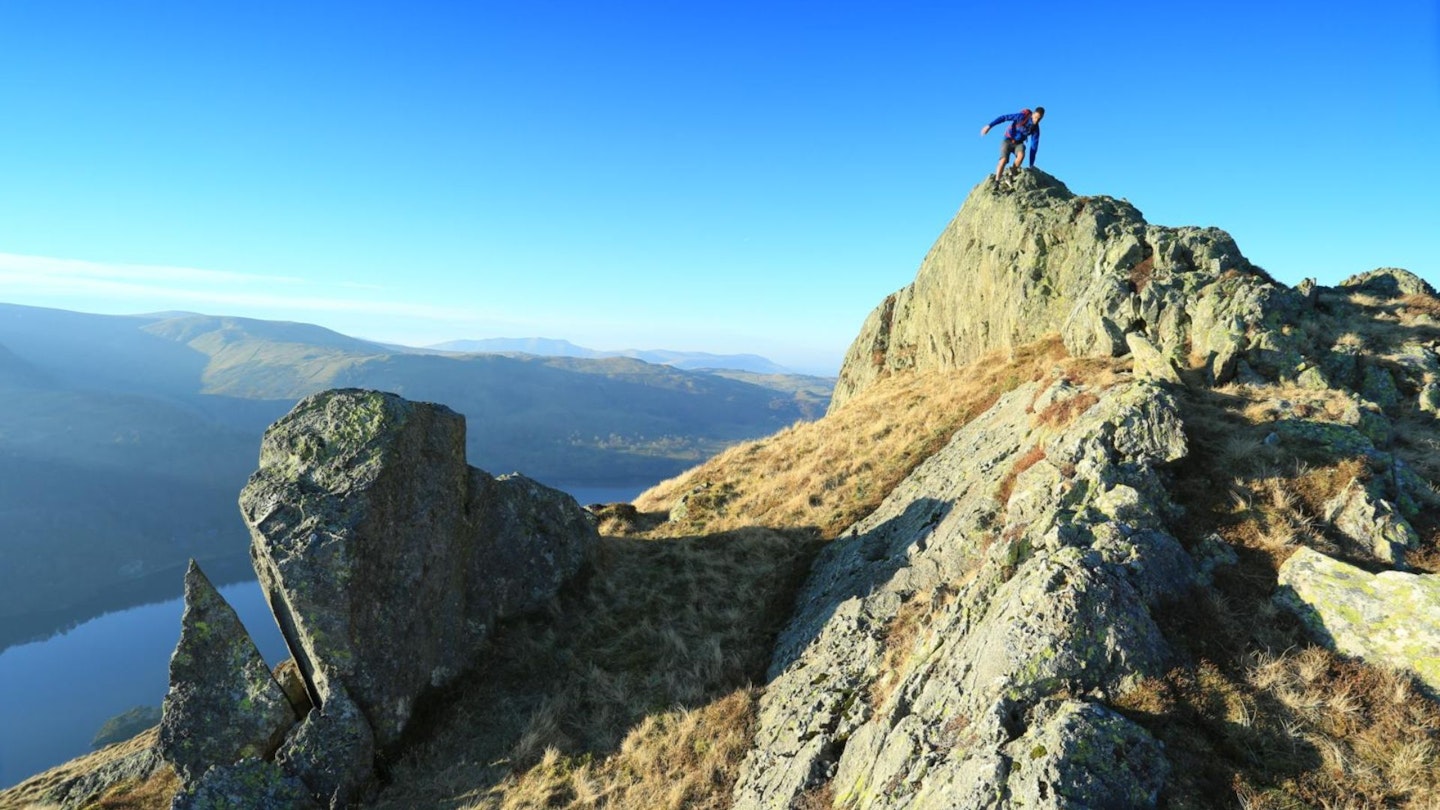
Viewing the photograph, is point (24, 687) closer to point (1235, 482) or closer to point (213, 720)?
point (213, 720)

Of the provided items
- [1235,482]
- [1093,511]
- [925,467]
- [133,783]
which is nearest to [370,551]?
[133,783]

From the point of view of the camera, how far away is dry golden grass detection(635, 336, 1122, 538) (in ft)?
73.8

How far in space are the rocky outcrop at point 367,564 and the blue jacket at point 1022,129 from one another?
30.3 m

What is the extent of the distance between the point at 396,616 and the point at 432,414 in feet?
18.0

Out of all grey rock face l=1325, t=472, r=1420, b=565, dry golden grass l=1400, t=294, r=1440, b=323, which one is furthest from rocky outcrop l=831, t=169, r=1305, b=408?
A: grey rock face l=1325, t=472, r=1420, b=565

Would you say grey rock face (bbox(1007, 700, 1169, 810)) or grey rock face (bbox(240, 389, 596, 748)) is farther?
grey rock face (bbox(240, 389, 596, 748))

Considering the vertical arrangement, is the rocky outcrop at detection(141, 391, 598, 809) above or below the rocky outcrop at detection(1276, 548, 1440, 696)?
below

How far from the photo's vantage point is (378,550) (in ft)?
47.0

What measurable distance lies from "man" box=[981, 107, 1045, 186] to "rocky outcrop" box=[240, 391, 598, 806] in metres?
28.7

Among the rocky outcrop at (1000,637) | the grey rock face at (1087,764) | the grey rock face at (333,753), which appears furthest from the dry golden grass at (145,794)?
the grey rock face at (1087,764)

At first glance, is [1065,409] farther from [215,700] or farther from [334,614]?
[215,700]

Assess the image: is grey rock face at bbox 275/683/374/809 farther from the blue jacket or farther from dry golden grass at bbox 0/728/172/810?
the blue jacket

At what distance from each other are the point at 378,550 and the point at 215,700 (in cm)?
432

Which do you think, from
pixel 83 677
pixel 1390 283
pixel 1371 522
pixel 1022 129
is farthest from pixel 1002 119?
pixel 83 677
